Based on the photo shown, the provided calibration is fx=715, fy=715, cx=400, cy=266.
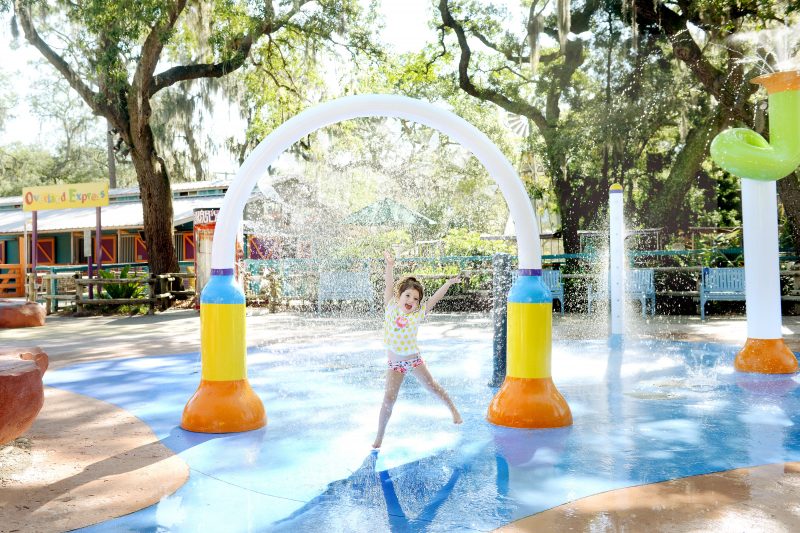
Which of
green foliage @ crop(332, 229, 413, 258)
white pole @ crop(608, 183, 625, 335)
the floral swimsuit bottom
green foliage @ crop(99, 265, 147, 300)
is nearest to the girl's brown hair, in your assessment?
the floral swimsuit bottom

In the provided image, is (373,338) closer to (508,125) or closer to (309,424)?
(309,424)

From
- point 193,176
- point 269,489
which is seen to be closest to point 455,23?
point 269,489

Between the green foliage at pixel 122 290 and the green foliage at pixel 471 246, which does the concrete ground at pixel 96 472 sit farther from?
the green foliage at pixel 471 246

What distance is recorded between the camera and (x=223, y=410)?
17.3 ft

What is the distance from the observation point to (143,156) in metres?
17.8

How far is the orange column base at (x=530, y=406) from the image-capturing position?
5270 mm

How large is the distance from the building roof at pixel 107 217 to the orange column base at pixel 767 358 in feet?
62.4

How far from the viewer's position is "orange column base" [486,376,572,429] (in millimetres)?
5270

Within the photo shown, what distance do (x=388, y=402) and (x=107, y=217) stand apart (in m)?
23.2

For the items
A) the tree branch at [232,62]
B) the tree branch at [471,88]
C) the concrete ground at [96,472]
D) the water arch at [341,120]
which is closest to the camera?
the concrete ground at [96,472]

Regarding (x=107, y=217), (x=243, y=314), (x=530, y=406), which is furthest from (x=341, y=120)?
(x=107, y=217)

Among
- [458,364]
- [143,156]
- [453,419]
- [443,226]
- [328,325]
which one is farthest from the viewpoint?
[443,226]

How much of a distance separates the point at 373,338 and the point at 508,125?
1897cm

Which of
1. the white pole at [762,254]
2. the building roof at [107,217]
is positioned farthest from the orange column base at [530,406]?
the building roof at [107,217]
